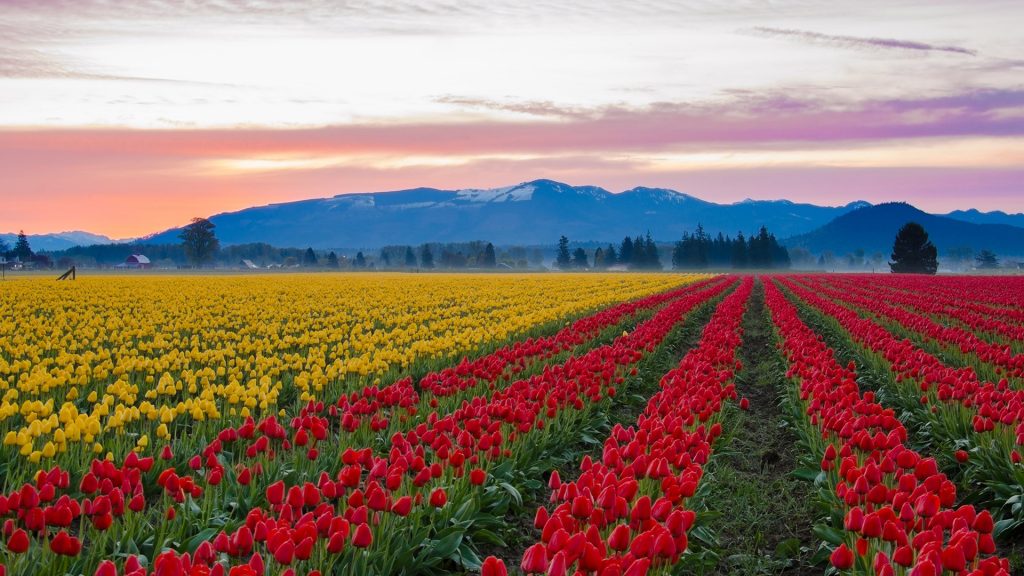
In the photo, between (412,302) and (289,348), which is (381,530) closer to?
(289,348)

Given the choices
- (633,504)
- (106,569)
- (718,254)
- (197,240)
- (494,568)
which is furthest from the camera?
(197,240)

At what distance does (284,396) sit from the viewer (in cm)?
1205

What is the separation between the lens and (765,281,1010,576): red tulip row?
4312mm

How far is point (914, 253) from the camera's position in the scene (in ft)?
330

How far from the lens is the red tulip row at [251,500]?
4355 millimetres

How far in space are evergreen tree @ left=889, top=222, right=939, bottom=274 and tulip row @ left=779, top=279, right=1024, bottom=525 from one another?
95.9 meters

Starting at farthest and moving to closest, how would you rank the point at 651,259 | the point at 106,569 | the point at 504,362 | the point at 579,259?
the point at 579,259 < the point at 651,259 < the point at 504,362 < the point at 106,569

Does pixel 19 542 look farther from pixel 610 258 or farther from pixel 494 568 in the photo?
pixel 610 258

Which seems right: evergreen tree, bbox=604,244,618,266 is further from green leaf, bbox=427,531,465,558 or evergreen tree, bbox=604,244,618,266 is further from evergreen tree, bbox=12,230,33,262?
green leaf, bbox=427,531,465,558

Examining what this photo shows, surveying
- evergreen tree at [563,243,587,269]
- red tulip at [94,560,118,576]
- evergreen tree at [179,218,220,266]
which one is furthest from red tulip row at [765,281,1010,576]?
evergreen tree at [563,243,587,269]

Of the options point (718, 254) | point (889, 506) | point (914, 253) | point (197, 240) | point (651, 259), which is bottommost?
point (889, 506)

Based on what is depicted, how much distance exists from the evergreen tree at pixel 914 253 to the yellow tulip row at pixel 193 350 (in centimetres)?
7211

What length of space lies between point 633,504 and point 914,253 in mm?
106080

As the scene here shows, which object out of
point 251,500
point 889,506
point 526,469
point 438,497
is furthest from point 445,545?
point 889,506
